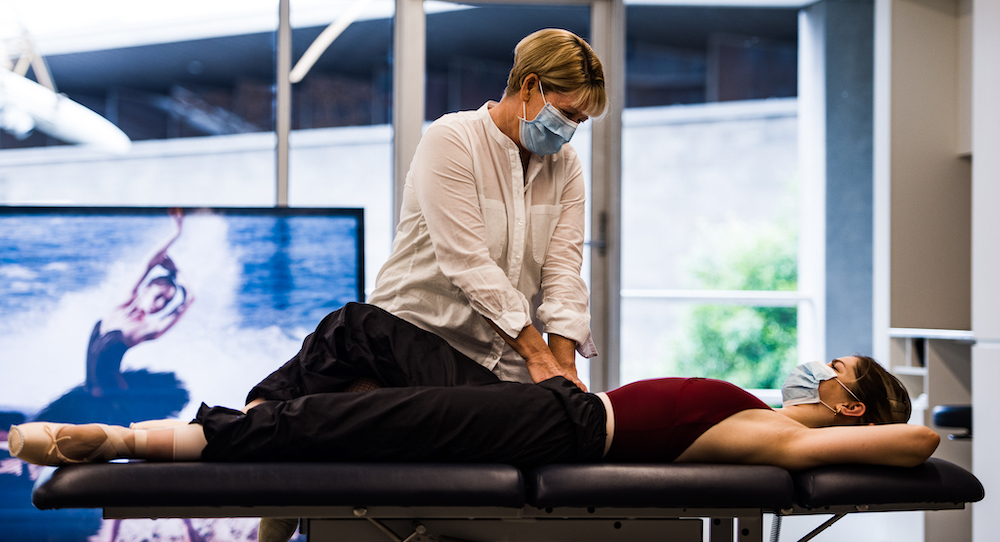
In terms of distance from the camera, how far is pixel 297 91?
303 centimetres

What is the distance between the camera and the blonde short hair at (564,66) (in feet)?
4.81

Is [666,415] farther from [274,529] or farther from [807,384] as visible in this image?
[274,529]

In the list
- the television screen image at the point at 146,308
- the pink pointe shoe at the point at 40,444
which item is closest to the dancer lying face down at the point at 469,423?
the pink pointe shoe at the point at 40,444

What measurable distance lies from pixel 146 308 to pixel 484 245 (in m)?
1.64

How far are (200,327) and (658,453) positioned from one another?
185 centimetres

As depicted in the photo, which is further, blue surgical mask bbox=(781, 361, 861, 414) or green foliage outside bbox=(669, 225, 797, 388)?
green foliage outside bbox=(669, 225, 797, 388)

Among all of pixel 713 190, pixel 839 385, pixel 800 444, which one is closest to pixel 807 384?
pixel 839 385

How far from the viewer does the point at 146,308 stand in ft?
8.38

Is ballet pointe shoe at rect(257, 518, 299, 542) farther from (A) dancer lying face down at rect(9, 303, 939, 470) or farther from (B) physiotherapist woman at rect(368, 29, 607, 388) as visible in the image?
(B) physiotherapist woman at rect(368, 29, 607, 388)

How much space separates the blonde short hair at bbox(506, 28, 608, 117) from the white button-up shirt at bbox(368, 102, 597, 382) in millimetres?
164

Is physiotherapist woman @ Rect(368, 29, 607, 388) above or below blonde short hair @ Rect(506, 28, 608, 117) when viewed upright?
below

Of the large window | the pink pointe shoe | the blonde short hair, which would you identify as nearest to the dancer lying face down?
the pink pointe shoe

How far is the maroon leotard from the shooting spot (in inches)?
52.6

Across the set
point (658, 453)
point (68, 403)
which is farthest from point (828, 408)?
point (68, 403)
